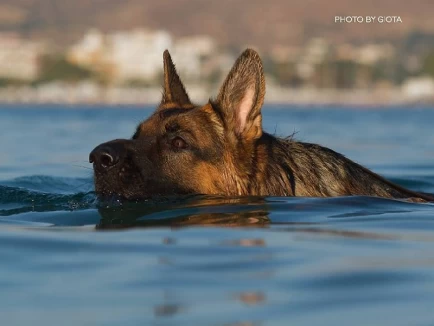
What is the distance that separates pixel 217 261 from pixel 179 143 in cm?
Answer: 252

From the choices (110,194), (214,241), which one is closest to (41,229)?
(110,194)

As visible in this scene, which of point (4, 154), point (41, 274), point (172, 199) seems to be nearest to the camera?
point (41, 274)

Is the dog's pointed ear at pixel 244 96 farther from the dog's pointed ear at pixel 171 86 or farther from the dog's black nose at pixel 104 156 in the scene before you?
the dog's black nose at pixel 104 156

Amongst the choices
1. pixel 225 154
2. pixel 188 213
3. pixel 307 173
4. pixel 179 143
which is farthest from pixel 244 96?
pixel 188 213

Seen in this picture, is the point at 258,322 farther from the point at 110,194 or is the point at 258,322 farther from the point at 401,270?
the point at 110,194

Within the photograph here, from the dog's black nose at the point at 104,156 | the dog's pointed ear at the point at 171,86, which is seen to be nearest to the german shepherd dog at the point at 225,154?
the dog's black nose at the point at 104,156

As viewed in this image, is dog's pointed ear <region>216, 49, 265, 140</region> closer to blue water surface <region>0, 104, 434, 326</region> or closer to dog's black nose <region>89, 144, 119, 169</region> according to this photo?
blue water surface <region>0, 104, 434, 326</region>

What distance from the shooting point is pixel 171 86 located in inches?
391

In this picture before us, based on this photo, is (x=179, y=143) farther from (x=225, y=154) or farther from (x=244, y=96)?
(x=244, y=96)

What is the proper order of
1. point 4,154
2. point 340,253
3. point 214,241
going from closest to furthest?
point 340,253 < point 214,241 < point 4,154

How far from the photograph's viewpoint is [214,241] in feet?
23.3

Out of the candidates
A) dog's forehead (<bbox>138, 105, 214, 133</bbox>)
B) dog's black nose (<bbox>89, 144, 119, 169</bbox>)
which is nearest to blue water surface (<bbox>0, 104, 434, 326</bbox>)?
dog's black nose (<bbox>89, 144, 119, 169</bbox>)

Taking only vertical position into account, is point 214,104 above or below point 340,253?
above

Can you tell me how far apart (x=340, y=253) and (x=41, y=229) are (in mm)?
2517
